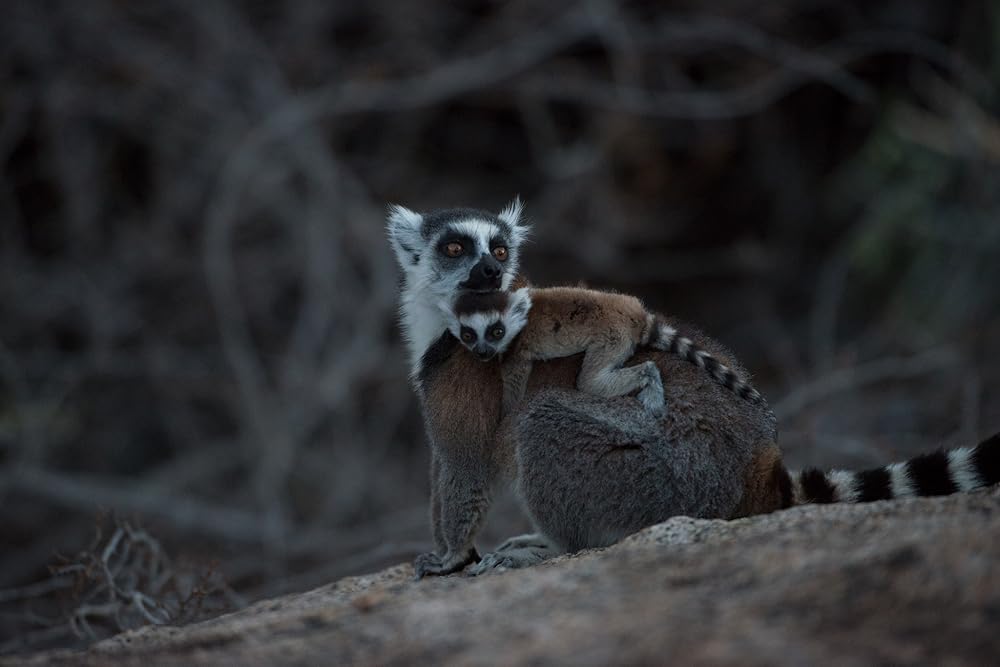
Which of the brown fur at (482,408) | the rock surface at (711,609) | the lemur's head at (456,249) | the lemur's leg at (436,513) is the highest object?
the lemur's head at (456,249)

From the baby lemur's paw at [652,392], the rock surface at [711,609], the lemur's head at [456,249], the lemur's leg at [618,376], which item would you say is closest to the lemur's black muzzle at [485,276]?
the lemur's head at [456,249]

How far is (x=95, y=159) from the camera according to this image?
12195mm

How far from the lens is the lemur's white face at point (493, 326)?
15.7ft

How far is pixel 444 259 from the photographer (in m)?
5.61

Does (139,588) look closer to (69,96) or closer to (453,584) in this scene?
(453,584)

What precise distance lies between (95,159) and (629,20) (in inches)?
242

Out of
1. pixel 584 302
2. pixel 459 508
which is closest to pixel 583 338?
pixel 584 302

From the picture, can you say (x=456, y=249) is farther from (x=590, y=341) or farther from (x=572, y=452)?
(x=572, y=452)

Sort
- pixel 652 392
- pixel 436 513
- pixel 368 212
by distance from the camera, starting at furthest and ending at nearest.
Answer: pixel 368 212 → pixel 436 513 → pixel 652 392

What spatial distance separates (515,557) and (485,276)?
1.35 m

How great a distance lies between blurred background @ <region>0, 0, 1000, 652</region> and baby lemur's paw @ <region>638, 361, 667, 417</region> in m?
4.23

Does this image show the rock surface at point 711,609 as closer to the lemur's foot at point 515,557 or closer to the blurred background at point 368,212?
the lemur's foot at point 515,557

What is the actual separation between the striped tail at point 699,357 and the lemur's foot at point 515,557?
1001mm

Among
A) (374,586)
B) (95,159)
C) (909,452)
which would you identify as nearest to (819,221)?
(909,452)
